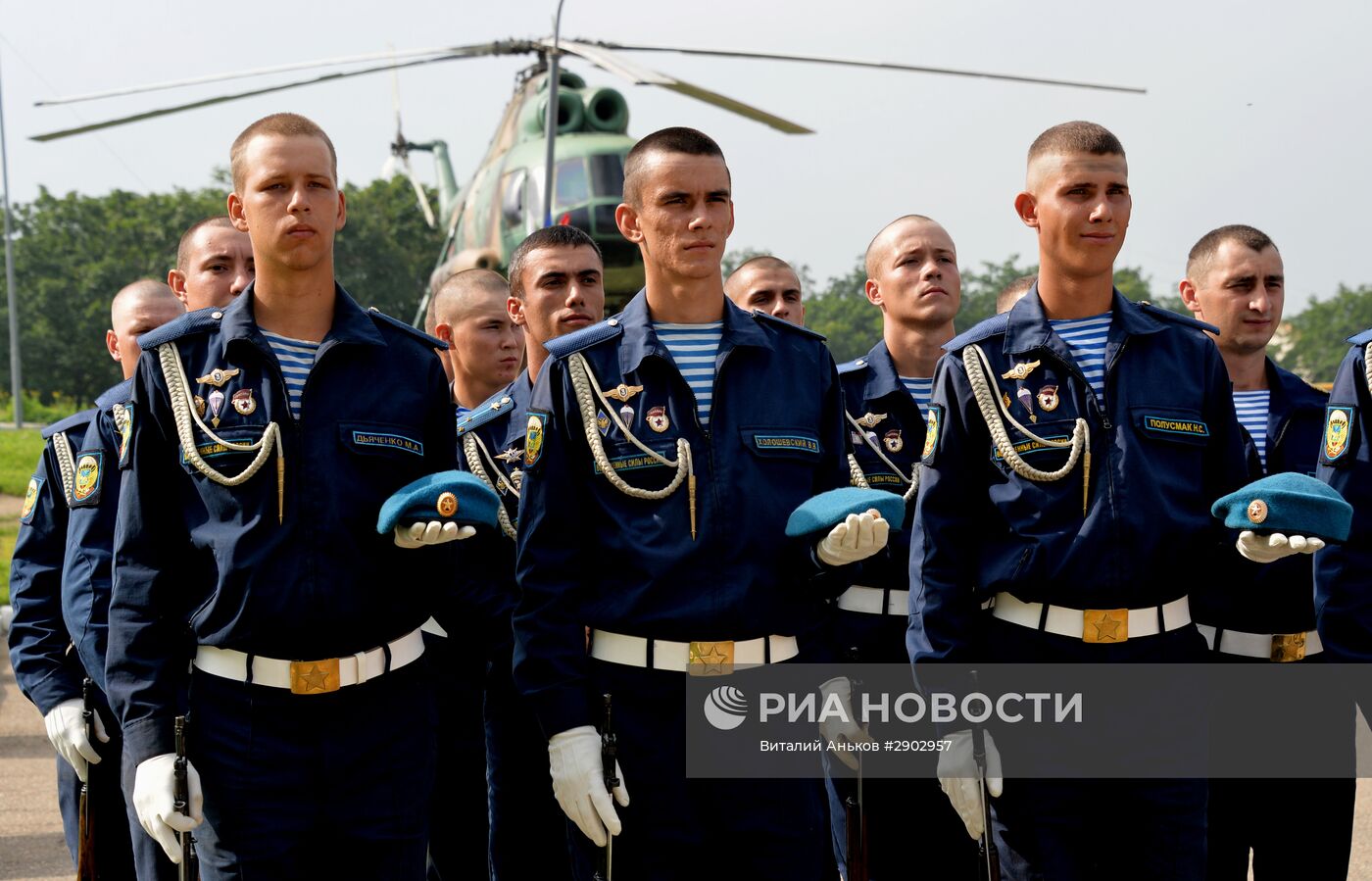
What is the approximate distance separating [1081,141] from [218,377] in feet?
6.86

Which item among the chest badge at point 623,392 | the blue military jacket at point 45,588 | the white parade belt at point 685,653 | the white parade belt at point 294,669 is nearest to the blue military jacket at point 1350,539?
the white parade belt at point 685,653

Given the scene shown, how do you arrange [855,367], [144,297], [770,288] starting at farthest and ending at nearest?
[770,288]
[144,297]
[855,367]

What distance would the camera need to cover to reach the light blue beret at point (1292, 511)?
3234 millimetres

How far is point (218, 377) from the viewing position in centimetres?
331

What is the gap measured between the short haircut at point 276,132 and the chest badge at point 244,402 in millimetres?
493

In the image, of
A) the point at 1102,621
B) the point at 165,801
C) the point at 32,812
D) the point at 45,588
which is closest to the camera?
the point at 165,801

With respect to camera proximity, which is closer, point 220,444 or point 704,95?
point 220,444

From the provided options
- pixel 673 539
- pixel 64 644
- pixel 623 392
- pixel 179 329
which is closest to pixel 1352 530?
pixel 673 539

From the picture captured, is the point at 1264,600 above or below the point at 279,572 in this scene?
below

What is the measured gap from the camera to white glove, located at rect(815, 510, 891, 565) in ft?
10.4

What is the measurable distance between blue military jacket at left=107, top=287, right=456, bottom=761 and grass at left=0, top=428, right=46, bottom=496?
15362 mm

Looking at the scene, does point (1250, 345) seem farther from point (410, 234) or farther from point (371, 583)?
point (410, 234)

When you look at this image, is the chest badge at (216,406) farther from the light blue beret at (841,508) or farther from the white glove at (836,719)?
the white glove at (836,719)

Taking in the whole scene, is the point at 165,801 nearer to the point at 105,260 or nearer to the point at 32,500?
the point at 32,500
